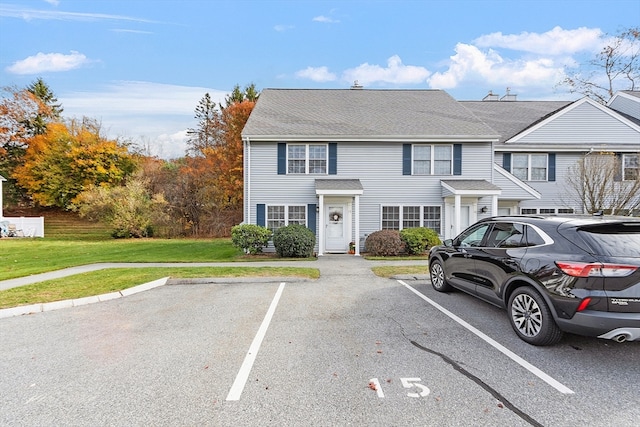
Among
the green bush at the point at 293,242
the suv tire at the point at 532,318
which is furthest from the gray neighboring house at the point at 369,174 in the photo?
the suv tire at the point at 532,318

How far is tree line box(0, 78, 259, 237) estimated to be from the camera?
2261cm

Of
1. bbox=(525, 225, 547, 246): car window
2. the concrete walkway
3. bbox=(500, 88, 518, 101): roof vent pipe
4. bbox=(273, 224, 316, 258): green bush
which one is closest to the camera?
bbox=(525, 225, 547, 246): car window

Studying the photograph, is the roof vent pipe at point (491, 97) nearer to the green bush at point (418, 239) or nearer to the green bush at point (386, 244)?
the green bush at point (418, 239)

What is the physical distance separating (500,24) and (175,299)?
18.9 m

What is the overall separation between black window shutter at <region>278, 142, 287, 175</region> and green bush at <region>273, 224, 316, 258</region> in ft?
9.74

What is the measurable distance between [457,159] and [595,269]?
466 inches

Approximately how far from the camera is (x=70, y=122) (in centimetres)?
3147

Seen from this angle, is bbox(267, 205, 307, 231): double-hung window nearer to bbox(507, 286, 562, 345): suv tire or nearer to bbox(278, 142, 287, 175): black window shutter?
bbox(278, 142, 287, 175): black window shutter

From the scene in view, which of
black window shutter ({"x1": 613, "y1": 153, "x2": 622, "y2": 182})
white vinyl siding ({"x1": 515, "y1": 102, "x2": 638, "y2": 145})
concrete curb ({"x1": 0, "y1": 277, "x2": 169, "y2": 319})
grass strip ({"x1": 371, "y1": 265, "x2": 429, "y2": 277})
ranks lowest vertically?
concrete curb ({"x1": 0, "y1": 277, "x2": 169, "y2": 319})

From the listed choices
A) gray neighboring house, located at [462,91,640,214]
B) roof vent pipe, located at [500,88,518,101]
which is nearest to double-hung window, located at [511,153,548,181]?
gray neighboring house, located at [462,91,640,214]

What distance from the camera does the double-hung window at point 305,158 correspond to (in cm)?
1444

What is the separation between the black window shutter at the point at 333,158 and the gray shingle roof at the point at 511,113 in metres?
8.86

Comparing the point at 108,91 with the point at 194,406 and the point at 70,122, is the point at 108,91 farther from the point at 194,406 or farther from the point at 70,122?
the point at 194,406

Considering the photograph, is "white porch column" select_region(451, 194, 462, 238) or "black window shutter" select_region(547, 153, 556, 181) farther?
"black window shutter" select_region(547, 153, 556, 181)
